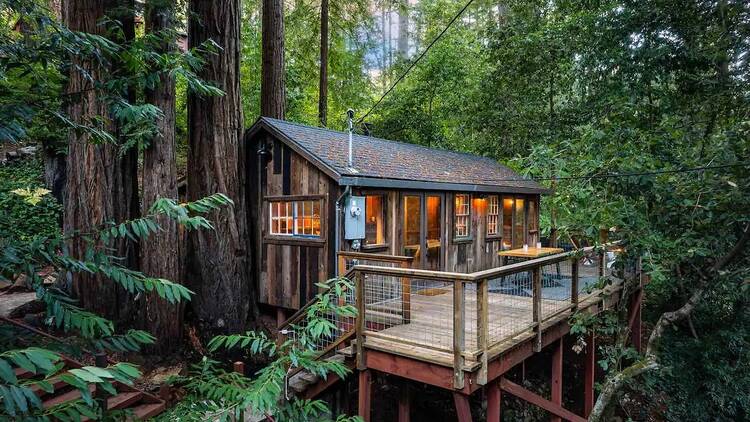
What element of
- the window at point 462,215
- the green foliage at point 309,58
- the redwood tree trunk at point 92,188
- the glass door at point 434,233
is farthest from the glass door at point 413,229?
the green foliage at point 309,58

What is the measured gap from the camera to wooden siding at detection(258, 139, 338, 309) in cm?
698

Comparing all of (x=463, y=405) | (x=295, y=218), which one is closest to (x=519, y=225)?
(x=295, y=218)

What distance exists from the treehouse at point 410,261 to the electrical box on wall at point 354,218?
0.06 ft

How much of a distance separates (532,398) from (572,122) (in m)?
9.77

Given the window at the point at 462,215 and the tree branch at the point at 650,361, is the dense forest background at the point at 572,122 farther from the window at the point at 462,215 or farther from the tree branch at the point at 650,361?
the window at the point at 462,215

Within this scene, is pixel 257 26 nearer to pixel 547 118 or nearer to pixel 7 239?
pixel 547 118

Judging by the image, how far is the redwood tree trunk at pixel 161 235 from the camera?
6672 mm

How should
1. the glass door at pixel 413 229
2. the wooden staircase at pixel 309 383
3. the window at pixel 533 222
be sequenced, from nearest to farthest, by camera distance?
the wooden staircase at pixel 309 383 < the glass door at pixel 413 229 < the window at pixel 533 222

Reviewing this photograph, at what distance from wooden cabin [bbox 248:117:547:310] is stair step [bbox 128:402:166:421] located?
2.78m

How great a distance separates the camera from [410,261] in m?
5.53

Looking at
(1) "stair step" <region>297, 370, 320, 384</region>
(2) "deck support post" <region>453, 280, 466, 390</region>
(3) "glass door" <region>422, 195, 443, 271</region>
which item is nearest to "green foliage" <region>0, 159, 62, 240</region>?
(1) "stair step" <region>297, 370, 320, 384</region>

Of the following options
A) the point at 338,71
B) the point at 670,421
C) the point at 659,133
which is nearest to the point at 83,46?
the point at 659,133

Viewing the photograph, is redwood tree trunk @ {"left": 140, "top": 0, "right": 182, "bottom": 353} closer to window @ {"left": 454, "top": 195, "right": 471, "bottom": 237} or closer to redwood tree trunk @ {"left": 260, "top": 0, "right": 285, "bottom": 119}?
redwood tree trunk @ {"left": 260, "top": 0, "right": 285, "bottom": 119}

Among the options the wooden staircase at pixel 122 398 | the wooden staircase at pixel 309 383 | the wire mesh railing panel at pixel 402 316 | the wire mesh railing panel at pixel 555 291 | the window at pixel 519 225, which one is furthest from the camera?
the window at pixel 519 225
